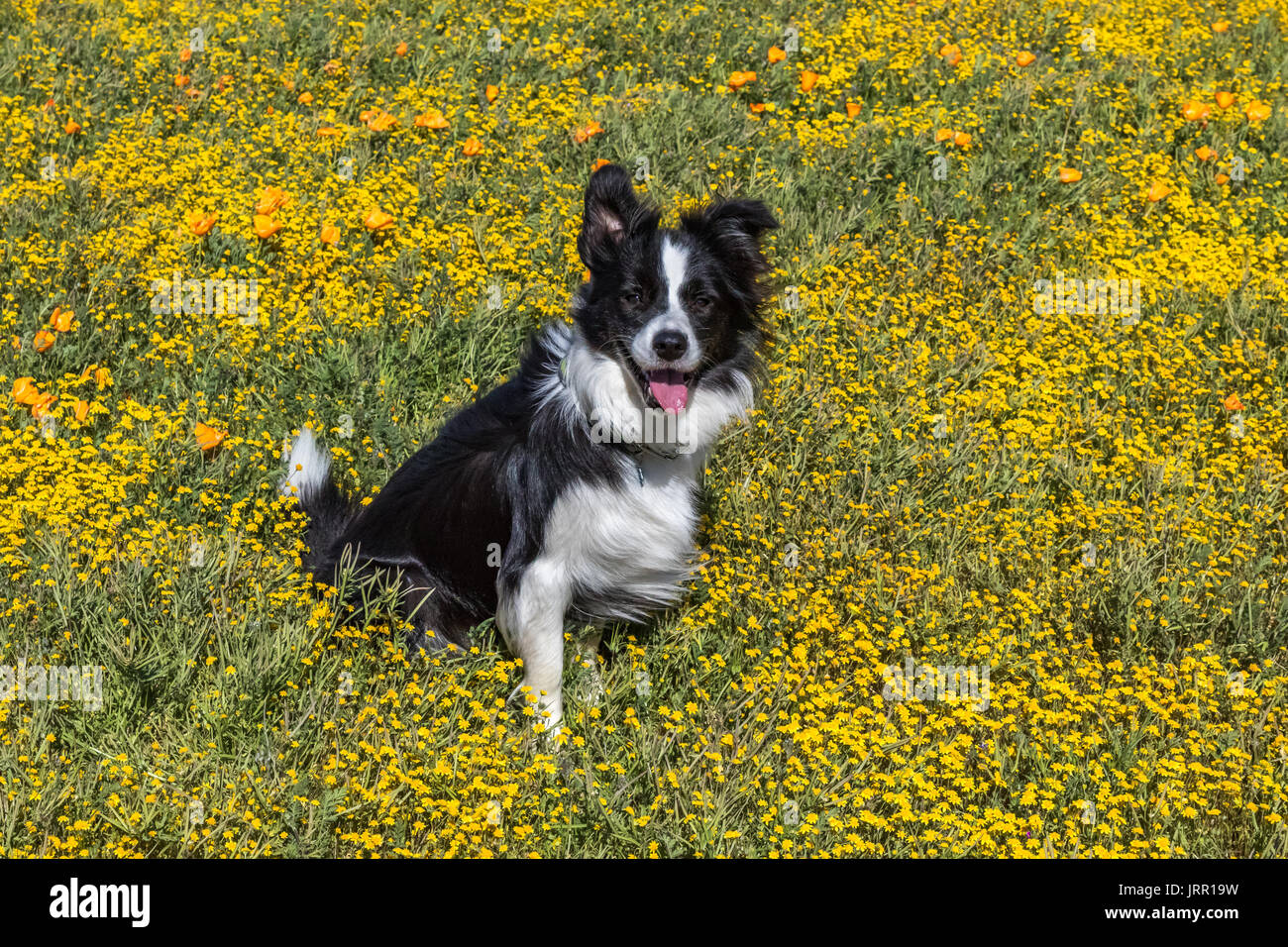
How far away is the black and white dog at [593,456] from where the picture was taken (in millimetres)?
4242

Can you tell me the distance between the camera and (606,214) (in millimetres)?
4340

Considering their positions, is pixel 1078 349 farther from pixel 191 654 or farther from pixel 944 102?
pixel 191 654

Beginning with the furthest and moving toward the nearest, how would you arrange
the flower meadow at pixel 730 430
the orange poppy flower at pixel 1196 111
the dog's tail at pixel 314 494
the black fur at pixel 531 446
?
the orange poppy flower at pixel 1196 111, the dog's tail at pixel 314 494, the black fur at pixel 531 446, the flower meadow at pixel 730 430

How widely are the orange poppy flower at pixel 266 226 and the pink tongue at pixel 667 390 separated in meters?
3.29

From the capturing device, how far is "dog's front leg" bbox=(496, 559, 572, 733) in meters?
4.39

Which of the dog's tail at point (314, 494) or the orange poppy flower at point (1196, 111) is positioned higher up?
the orange poppy flower at point (1196, 111)

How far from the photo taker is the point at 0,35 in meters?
8.85

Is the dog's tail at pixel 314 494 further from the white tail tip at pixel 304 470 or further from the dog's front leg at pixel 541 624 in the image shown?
the dog's front leg at pixel 541 624

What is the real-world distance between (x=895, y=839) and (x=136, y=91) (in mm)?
7321

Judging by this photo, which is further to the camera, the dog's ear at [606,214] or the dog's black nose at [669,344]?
the dog's ear at [606,214]

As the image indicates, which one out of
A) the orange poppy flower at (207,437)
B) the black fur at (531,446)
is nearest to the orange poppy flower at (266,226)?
the orange poppy flower at (207,437)

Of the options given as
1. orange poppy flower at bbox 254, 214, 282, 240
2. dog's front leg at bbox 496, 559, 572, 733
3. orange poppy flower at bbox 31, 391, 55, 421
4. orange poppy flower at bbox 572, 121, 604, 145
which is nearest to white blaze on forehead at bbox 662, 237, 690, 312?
dog's front leg at bbox 496, 559, 572, 733

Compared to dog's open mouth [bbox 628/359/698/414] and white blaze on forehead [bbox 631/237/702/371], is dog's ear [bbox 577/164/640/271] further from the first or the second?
dog's open mouth [bbox 628/359/698/414]

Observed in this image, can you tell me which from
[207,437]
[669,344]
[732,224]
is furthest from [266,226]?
[669,344]
